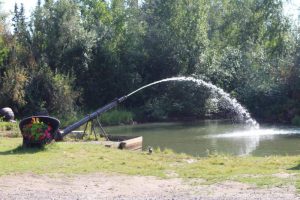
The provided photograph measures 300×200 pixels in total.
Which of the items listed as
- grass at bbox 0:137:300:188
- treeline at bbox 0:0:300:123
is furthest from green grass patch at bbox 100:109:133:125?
grass at bbox 0:137:300:188

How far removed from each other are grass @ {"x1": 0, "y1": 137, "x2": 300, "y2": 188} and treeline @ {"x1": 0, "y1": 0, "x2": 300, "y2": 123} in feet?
65.2

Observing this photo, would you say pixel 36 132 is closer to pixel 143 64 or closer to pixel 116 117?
pixel 116 117

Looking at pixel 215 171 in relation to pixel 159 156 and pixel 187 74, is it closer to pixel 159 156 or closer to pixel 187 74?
pixel 159 156

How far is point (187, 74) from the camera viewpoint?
42.8 metres

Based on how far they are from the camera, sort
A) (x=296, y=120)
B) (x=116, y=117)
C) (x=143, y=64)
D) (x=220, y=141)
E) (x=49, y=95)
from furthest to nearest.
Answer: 1. (x=143, y=64)
2. (x=116, y=117)
3. (x=49, y=95)
4. (x=296, y=120)
5. (x=220, y=141)

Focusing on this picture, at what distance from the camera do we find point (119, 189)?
10.2m

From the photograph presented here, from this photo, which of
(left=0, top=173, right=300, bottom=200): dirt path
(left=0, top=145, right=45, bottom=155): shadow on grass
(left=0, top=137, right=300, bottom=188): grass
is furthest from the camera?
(left=0, top=145, right=45, bottom=155): shadow on grass

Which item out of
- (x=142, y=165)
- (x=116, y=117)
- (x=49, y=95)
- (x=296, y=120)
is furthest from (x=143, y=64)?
(x=142, y=165)

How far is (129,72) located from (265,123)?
11.6 meters

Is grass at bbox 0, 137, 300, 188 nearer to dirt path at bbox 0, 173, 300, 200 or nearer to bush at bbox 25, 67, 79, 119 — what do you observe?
dirt path at bbox 0, 173, 300, 200

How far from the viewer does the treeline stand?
3584 centimetres

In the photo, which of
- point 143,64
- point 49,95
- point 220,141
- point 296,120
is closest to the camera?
point 220,141

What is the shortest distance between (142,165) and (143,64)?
30.1m

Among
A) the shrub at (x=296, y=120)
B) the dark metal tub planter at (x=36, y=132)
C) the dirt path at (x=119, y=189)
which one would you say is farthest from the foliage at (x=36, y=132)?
the shrub at (x=296, y=120)
